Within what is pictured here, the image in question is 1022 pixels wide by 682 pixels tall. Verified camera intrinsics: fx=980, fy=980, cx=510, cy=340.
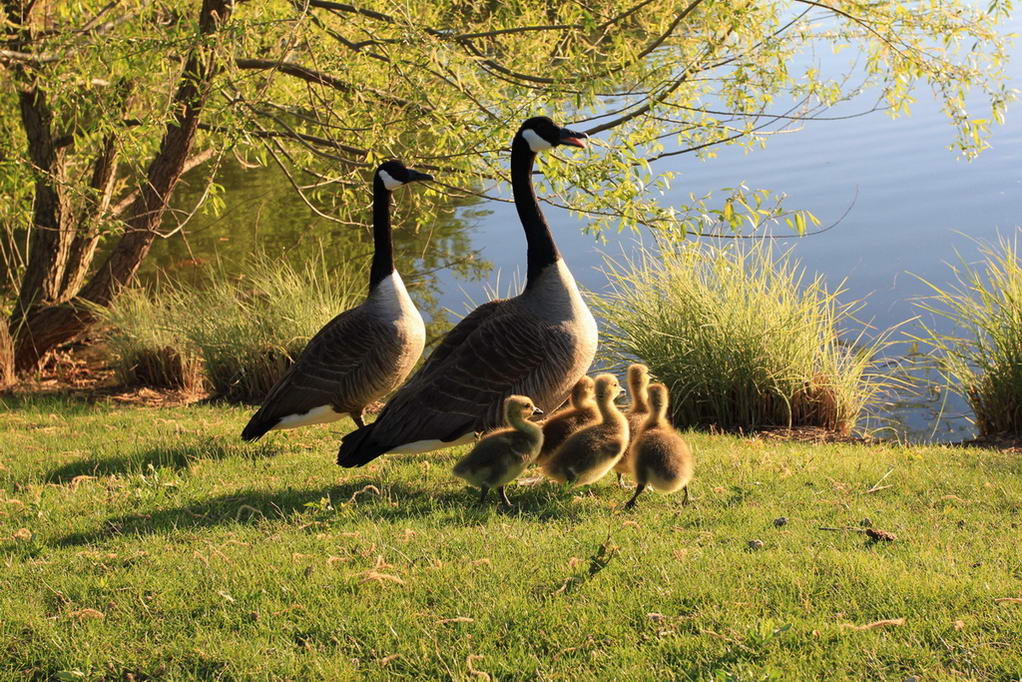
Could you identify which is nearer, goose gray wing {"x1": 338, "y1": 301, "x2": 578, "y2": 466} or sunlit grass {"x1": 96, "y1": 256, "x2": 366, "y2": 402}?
goose gray wing {"x1": 338, "y1": 301, "x2": 578, "y2": 466}

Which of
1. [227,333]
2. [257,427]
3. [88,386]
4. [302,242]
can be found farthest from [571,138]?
[302,242]

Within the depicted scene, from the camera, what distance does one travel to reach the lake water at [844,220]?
1583 cm

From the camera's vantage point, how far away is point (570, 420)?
7.03 m

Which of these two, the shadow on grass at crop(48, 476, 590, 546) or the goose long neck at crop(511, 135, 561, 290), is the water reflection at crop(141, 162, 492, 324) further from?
the shadow on grass at crop(48, 476, 590, 546)

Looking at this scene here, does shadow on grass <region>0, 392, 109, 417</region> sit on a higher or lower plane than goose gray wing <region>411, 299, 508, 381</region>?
lower

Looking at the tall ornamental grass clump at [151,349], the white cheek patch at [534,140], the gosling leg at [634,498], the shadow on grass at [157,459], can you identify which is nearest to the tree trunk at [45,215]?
the tall ornamental grass clump at [151,349]

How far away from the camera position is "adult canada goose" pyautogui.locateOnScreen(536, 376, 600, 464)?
6898 millimetres

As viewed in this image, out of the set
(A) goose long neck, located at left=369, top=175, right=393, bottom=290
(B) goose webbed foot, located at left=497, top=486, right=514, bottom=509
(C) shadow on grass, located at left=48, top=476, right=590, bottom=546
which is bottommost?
(C) shadow on grass, located at left=48, top=476, right=590, bottom=546

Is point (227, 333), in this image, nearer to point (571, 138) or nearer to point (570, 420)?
point (571, 138)

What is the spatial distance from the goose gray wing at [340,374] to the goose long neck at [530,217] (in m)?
1.54

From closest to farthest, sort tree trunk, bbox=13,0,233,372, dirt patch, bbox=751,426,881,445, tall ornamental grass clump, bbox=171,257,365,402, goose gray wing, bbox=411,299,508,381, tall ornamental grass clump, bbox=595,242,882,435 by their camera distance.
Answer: goose gray wing, bbox=411,299,508,381 → dirt patch, bbox=751,426,881,445 → tall ornamental grass clump, bbox=595,242,882,435 → tall ornamental grass clump, bbox=171,257,365,402 → tree trunk, bbox=13,0,233,372

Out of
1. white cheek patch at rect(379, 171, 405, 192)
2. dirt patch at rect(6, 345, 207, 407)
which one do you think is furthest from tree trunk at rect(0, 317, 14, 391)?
white cheek patch at rect(379, 171, 405, 192)

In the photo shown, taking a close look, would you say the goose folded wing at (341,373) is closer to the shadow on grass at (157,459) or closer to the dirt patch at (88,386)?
the shadow on grass at (157,459)

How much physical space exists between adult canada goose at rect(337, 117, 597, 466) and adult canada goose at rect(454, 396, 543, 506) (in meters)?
0.63
